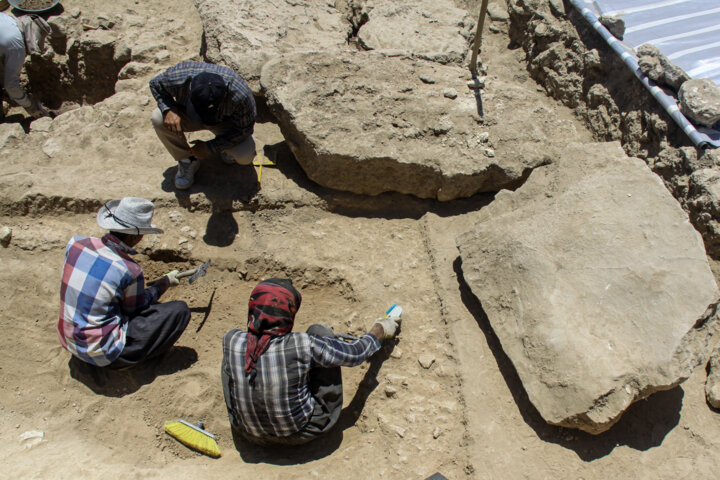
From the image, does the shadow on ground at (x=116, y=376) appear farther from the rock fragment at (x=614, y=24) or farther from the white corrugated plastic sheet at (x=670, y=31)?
the rock fragment at (x=614, y=24)

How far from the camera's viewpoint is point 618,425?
2.56 m

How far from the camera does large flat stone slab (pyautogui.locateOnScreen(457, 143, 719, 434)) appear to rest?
2363 millimetres

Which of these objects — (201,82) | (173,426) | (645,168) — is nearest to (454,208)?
(645,168)

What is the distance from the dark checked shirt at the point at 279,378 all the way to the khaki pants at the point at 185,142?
145cm

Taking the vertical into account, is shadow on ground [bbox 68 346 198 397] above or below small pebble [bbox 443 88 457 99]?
below

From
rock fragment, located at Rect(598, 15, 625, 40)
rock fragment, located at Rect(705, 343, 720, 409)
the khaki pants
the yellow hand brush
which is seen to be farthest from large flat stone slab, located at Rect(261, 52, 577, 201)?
the yellow hand brush

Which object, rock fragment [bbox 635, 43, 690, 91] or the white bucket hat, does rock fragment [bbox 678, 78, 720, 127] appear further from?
the white bucket hat

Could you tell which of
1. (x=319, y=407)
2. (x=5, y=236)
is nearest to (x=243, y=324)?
(x=319, y=407)

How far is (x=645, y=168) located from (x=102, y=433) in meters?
3.41

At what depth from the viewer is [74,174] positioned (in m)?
3.53

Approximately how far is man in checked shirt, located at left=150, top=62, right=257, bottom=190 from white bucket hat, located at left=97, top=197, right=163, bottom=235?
0.74 meters

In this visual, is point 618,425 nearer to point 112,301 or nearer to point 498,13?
point 112,301

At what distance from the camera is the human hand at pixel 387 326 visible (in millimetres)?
2795

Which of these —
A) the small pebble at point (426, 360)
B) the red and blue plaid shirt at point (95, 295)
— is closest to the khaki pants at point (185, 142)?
the red and blue plaid shirt at point (95, 295)
